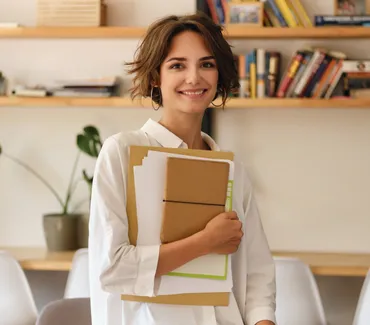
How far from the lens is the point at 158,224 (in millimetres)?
1287

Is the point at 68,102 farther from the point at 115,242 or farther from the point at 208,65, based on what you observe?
the point at 115,242

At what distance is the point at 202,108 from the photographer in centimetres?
140

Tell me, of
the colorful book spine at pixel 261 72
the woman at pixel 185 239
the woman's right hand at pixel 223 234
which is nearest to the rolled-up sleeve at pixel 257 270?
the woman at pixel 185 239

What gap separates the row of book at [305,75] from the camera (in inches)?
125

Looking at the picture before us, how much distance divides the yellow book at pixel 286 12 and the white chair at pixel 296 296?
1.13m

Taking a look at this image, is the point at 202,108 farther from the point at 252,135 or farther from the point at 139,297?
the point at 252,135

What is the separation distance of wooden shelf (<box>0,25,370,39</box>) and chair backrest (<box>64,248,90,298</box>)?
104 cm

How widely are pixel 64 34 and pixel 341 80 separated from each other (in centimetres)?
129

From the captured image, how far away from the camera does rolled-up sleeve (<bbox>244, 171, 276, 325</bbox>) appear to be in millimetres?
1419

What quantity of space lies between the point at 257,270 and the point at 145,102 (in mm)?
1922

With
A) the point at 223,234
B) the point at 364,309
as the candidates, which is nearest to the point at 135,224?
the point at 223,234

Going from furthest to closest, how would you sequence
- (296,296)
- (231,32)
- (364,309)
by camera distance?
(231,32)
(296,296)
(364,309)

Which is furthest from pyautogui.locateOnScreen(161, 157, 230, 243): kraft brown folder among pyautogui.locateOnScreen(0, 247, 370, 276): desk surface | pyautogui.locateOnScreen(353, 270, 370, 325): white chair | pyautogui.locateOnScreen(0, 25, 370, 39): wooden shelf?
pyautogui.locateOnScreen(0, 25, 370, 39): wooden shelf

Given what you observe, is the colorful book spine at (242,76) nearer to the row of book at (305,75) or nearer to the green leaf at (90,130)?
the row of book at (305,75)
